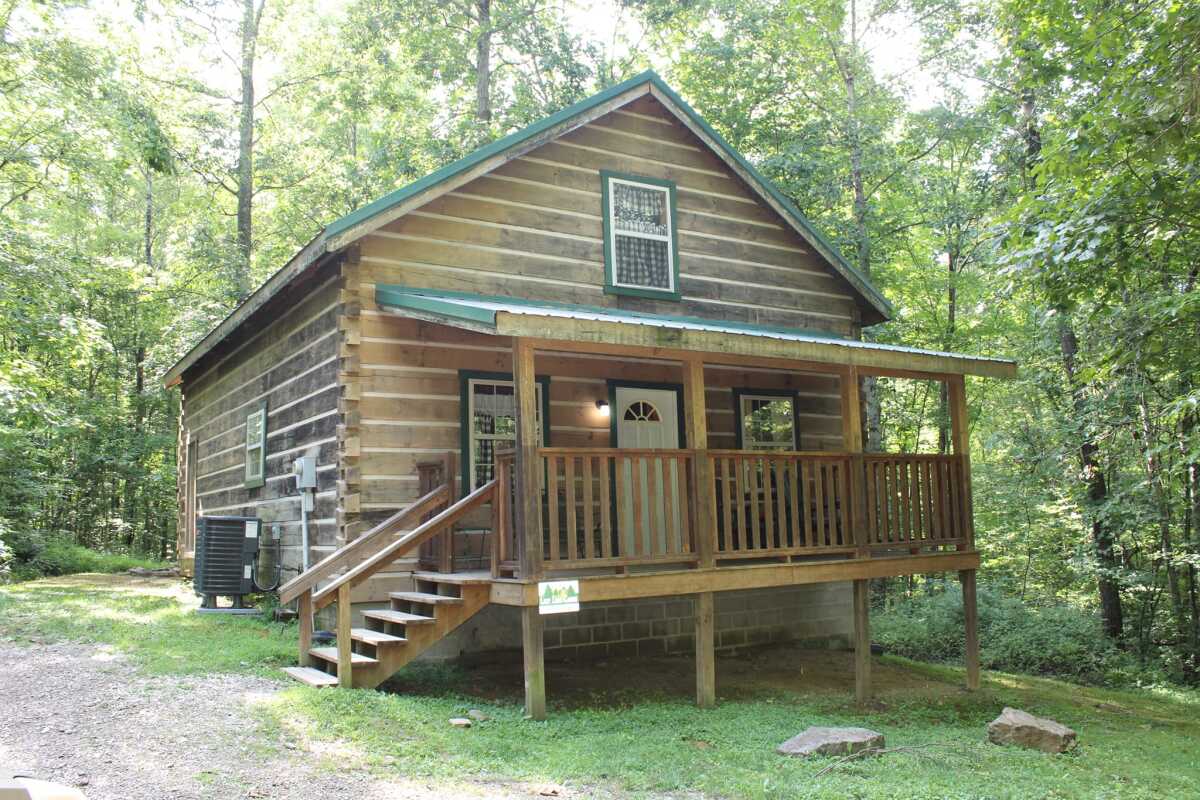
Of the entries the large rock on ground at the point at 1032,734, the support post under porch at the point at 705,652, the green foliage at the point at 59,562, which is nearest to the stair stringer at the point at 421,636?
the support post under porch at the point at 705,652

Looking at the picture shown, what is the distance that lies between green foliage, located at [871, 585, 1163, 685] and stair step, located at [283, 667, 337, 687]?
10625 millimetres

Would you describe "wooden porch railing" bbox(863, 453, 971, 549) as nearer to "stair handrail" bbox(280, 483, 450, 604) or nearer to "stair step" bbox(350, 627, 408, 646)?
"stair handrail" bbox(280, 483, 450, 604)

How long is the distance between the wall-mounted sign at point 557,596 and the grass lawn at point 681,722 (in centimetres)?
95

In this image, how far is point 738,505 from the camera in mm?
9367

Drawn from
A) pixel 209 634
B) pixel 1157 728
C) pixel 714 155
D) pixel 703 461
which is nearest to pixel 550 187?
pixel 714 155

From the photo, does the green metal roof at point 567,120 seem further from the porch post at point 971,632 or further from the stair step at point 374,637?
the porch post at point 971,632

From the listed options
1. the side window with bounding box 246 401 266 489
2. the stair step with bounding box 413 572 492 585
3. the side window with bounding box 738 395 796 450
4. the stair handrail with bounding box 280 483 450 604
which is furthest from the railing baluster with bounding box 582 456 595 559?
the side window with bounding box 246 401 266 489

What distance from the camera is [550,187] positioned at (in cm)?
1159

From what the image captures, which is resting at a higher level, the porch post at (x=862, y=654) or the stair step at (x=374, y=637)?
the stair step at (x=374, y=637)

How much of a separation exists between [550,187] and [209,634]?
655 centimetres

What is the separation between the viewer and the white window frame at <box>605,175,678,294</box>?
1193 cm

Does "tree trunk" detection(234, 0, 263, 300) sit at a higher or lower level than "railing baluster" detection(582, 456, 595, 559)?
higher

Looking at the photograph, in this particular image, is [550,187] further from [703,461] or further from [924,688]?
[924,688]

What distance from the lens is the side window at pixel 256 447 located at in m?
12.7
